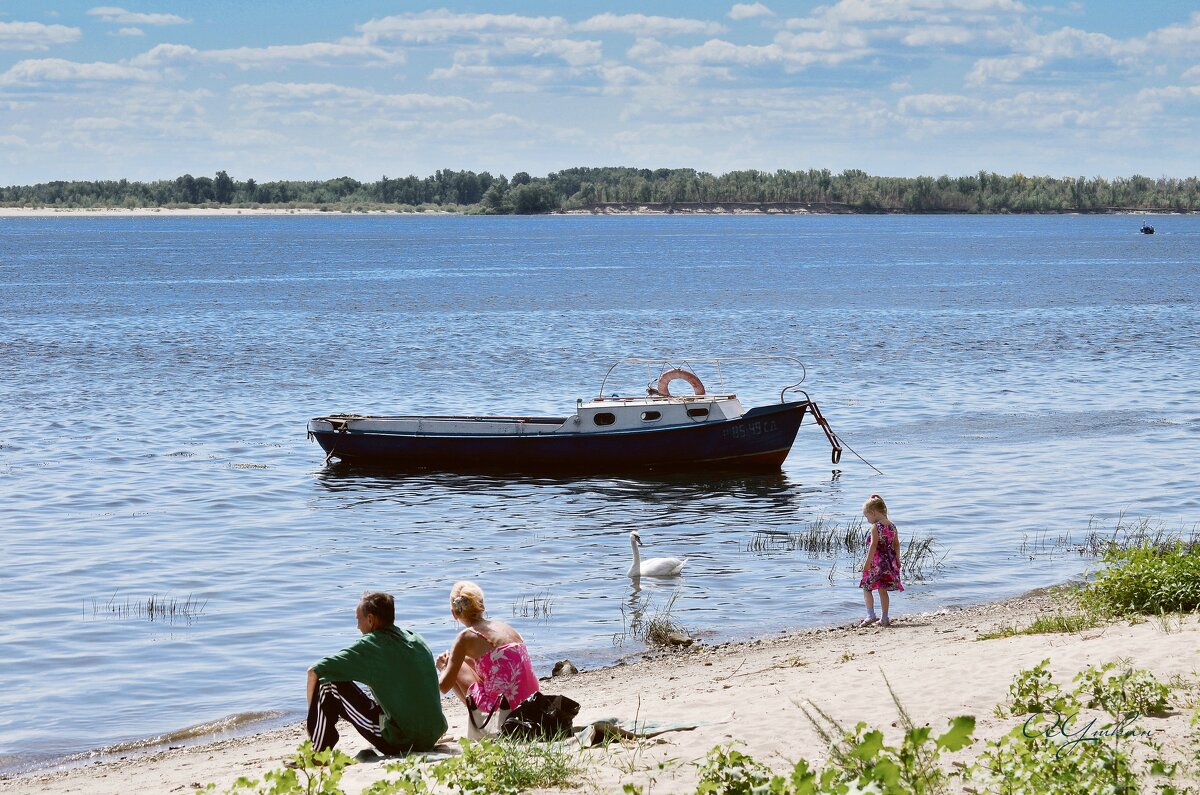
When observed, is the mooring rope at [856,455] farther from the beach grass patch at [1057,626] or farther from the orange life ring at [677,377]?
the beach grass patch at [1057,626]

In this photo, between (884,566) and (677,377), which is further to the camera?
(677,377)

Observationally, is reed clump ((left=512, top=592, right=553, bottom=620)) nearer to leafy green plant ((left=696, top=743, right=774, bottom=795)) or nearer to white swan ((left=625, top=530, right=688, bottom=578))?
white swan ((left=625, top=530, right=688, bottom=578))

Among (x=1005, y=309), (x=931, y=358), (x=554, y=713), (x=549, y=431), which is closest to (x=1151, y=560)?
(x=554, y=713)

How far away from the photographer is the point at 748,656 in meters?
14.7

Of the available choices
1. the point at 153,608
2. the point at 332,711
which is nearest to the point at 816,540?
the point at 153,608

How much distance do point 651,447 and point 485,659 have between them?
18.1 meters

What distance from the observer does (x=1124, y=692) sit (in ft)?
31.0

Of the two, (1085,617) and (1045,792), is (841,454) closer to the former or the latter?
(1085,617)

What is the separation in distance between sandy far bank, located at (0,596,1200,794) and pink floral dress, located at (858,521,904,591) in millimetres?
870

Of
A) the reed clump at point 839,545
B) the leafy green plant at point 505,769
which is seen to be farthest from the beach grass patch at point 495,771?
the reed clump at point 839,545

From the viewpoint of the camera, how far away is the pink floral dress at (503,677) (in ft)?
33.3

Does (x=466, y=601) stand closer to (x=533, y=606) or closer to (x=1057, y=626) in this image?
(x=1057, y=626)

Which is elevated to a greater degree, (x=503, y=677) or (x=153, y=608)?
(x=503, y=677)

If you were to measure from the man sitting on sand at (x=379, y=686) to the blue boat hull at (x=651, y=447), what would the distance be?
1835 centimetres
